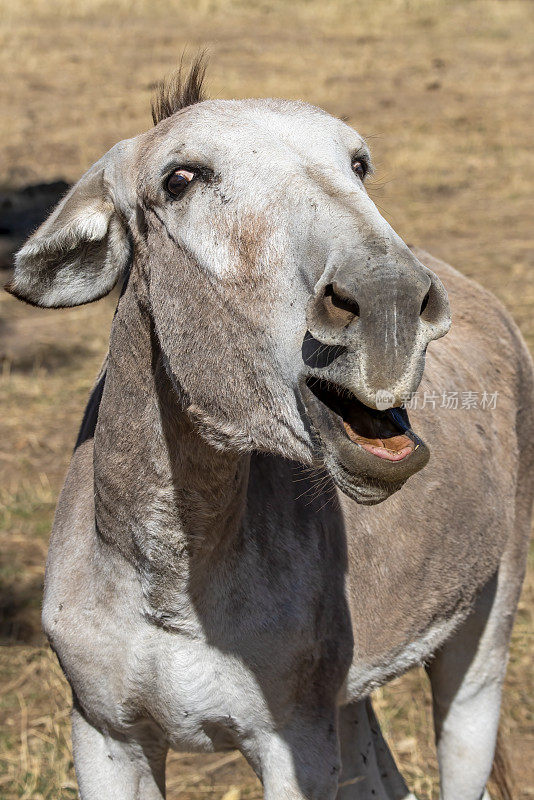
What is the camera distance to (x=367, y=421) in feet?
6.15

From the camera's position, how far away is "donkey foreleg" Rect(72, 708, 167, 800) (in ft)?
8.67

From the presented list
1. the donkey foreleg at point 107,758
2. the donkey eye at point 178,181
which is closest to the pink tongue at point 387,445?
the donkey eye at point 178,181

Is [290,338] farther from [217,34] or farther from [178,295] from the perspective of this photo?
[217,34]

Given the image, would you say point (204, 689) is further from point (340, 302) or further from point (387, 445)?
point (340, 302)

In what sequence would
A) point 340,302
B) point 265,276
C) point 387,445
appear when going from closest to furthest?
point 340,302 → point 387,445 → point 265,276

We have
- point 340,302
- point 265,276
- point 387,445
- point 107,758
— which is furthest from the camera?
point 107,758

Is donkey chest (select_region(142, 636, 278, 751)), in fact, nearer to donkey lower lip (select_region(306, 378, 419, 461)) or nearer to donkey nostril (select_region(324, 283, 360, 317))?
donkey lower lip (select_region(306, 378, 419, 461))

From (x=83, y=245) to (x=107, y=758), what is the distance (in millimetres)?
1392

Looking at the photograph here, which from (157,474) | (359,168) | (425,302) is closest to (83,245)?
(157,474)

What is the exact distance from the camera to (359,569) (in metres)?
2.86

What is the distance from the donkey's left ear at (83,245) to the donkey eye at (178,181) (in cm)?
22

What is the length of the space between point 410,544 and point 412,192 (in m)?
9.12

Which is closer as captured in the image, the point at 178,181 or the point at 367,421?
the point at 367,421

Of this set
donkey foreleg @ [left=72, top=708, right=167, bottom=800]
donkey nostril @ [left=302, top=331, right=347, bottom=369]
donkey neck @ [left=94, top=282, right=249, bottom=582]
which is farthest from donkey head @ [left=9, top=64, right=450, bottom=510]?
donkey foreleg @ [left=72, top=708, right=167, bottom=800]
